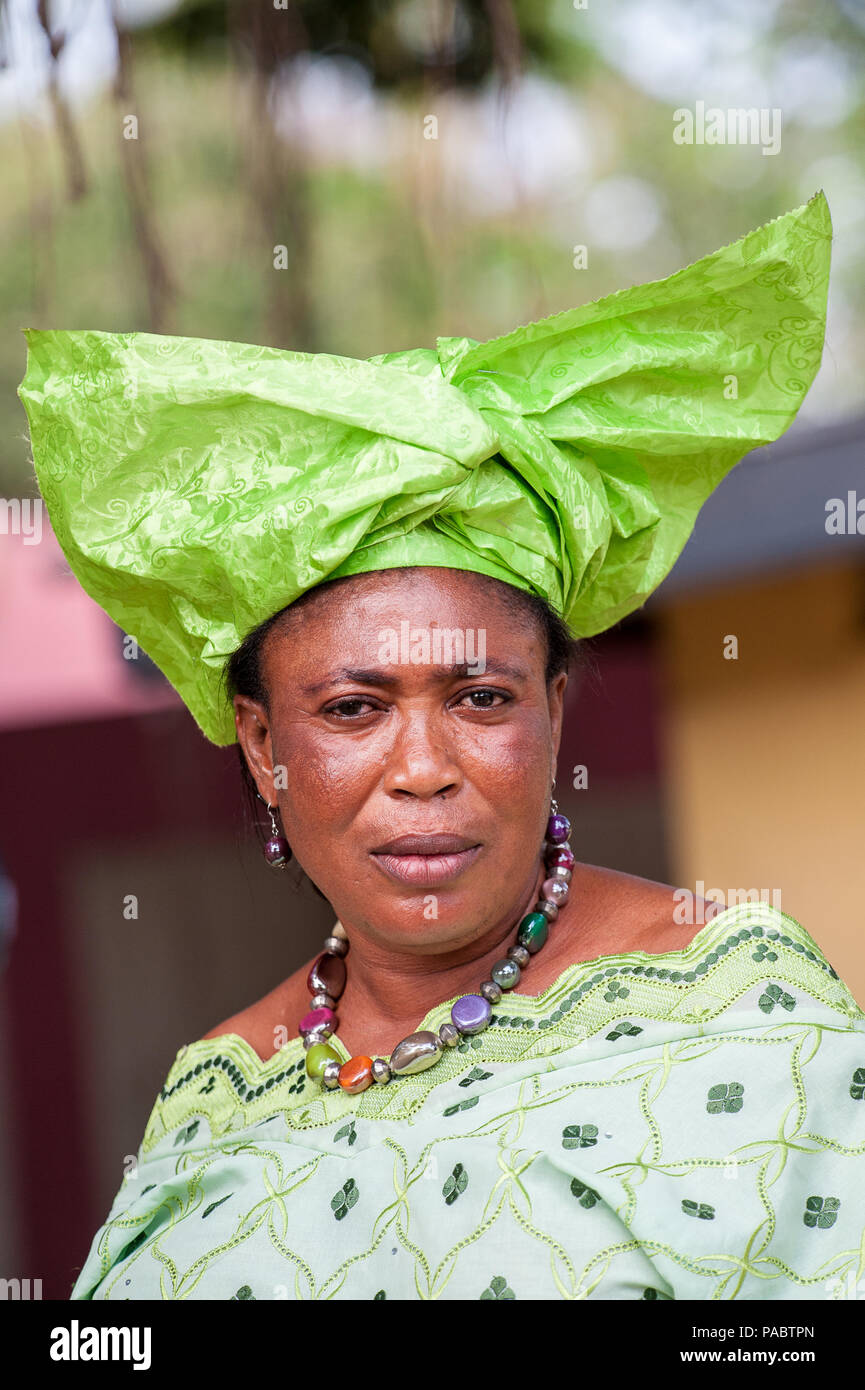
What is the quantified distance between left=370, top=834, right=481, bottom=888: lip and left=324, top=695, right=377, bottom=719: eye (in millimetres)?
187

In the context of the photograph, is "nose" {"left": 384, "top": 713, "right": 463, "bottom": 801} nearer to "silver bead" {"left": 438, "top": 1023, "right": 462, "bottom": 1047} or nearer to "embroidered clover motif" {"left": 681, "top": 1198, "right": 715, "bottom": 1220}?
"silver bead" {"left": 438, "top": 1023, "right": 462, "bottom": 1047}

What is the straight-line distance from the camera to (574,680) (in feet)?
20.9

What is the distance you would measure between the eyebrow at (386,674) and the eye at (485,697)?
3 cm

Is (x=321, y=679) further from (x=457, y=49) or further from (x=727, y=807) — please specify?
(x=727, y=807)

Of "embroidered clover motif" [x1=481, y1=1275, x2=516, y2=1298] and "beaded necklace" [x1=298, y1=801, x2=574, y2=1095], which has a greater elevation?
"beaded necklace" [x1=298, y1=801, x2=574, y2=1095]

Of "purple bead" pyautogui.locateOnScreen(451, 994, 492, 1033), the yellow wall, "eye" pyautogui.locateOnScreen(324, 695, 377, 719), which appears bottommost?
"purple bead" pyautogui.locateOnScreen(451, 994, 492, 1033)

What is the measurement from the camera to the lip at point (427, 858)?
2082 millimetres

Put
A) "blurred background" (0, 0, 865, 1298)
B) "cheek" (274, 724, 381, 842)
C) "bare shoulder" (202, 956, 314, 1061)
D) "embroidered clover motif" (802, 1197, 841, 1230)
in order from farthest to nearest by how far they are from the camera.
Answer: "blurred background" (0, 0, 865, 1298), "bare shoulder" (202, 956, 314, 1061), "cheek" (274, 724, 381, 842), "embroidered clover motif" (802, 1197, 841, 1230)

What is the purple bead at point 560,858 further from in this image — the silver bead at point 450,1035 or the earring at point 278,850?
the earring at point 278,850

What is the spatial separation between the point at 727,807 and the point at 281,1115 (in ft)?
14.5

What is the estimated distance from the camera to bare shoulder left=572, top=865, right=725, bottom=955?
2146 millimetres

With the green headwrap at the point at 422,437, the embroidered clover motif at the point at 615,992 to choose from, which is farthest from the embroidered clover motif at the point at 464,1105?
the green headwrap at the point at 422,437

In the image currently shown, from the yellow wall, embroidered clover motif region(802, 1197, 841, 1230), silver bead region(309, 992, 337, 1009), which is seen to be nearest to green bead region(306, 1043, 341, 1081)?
silver bead region(309, 992, 337, 1009)
